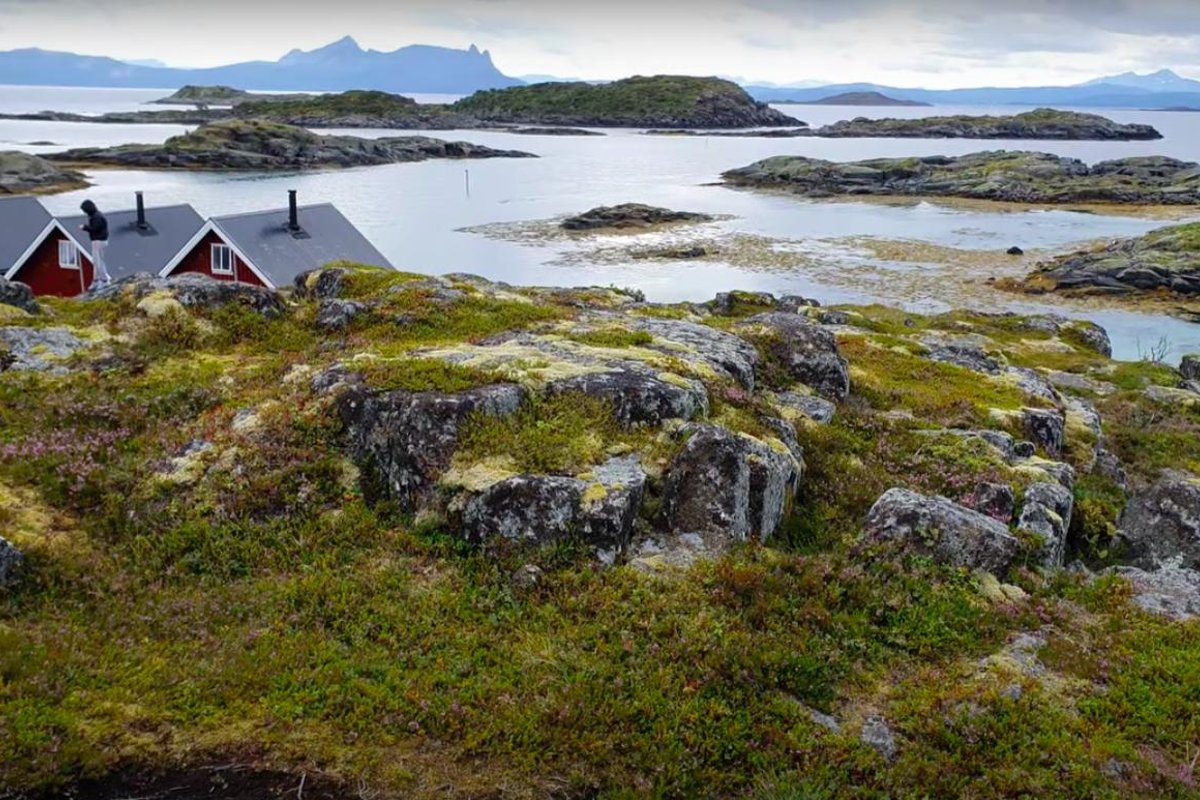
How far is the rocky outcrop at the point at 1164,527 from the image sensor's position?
45.8 ft

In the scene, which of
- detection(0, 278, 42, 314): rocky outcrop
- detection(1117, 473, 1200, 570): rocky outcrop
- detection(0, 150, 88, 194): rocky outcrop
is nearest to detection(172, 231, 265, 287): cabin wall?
detection(0, 278, 42, 314): rocky outcrop

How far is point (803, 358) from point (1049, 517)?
7.44 m

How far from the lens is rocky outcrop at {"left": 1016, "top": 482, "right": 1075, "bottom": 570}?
13.1 metres

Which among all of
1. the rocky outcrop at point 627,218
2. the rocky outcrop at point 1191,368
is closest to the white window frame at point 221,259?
the rocky outcrop at point 1191,368

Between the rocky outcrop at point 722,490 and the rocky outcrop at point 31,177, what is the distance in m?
135

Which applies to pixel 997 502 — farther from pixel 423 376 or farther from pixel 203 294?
pixel 203 294

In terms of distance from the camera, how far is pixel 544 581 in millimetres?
11344

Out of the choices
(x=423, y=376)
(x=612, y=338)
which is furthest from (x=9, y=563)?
(x=612, y=338)

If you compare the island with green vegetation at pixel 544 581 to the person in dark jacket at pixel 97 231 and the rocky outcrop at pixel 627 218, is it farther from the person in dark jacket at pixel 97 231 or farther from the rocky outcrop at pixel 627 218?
the rocky outcrop at pixel 627 218

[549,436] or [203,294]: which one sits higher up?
[203,294]

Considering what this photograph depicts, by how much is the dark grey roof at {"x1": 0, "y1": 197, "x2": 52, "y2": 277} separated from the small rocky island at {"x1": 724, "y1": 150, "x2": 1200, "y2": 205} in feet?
374

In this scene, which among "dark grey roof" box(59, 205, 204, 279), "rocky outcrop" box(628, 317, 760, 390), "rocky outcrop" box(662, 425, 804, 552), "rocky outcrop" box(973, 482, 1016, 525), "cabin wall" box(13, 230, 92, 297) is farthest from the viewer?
"cabin wall" box(13, 230, 92, 297)

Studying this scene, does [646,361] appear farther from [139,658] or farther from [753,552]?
[139,658]

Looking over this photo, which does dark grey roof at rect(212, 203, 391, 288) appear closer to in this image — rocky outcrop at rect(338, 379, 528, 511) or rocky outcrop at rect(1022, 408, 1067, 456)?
rocky outcrop at rect(338, 379, 528, 511)
